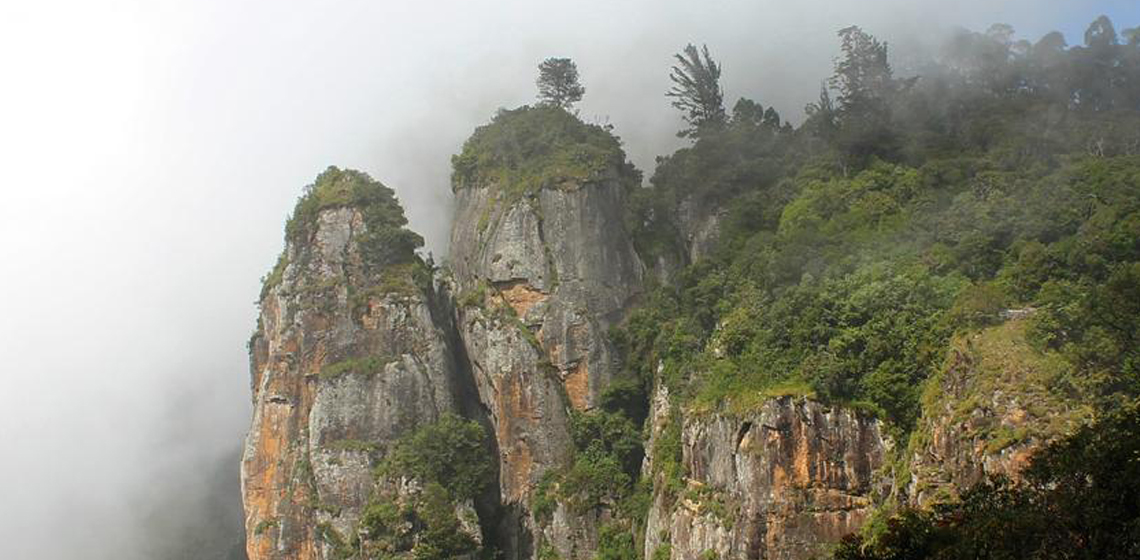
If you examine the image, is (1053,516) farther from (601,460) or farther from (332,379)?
(332,379)

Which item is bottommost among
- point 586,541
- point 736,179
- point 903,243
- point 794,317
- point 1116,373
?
point 586,541

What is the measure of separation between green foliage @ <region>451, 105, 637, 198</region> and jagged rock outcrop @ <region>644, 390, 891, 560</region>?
965 inches

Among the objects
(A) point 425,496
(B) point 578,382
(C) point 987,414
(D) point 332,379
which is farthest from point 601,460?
(C) point 987,414

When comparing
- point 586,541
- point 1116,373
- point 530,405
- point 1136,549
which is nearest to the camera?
point 1136,549

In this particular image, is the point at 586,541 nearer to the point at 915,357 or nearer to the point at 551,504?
the point at 551,504

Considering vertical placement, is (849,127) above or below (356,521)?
above

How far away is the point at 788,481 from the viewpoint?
1549 inches

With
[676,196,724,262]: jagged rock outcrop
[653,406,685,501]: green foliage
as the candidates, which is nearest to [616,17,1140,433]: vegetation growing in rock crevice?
[676,196,724,262]: jagged rock outcrop

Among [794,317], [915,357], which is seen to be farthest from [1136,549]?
[794,317]

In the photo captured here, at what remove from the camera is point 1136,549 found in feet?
66.5

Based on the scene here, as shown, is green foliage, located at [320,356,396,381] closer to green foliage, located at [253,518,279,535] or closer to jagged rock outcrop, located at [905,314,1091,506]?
green foliage, located at [253,518,279,535]

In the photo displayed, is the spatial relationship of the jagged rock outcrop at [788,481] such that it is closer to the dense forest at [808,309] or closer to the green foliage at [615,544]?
the dense forest at [808,309]

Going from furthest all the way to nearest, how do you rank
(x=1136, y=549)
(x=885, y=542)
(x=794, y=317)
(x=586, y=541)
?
(x=586, y=541) < (x=794, y=317) < (x=885, y=542) < (x=1136, y=549)

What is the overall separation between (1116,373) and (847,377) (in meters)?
10.1
